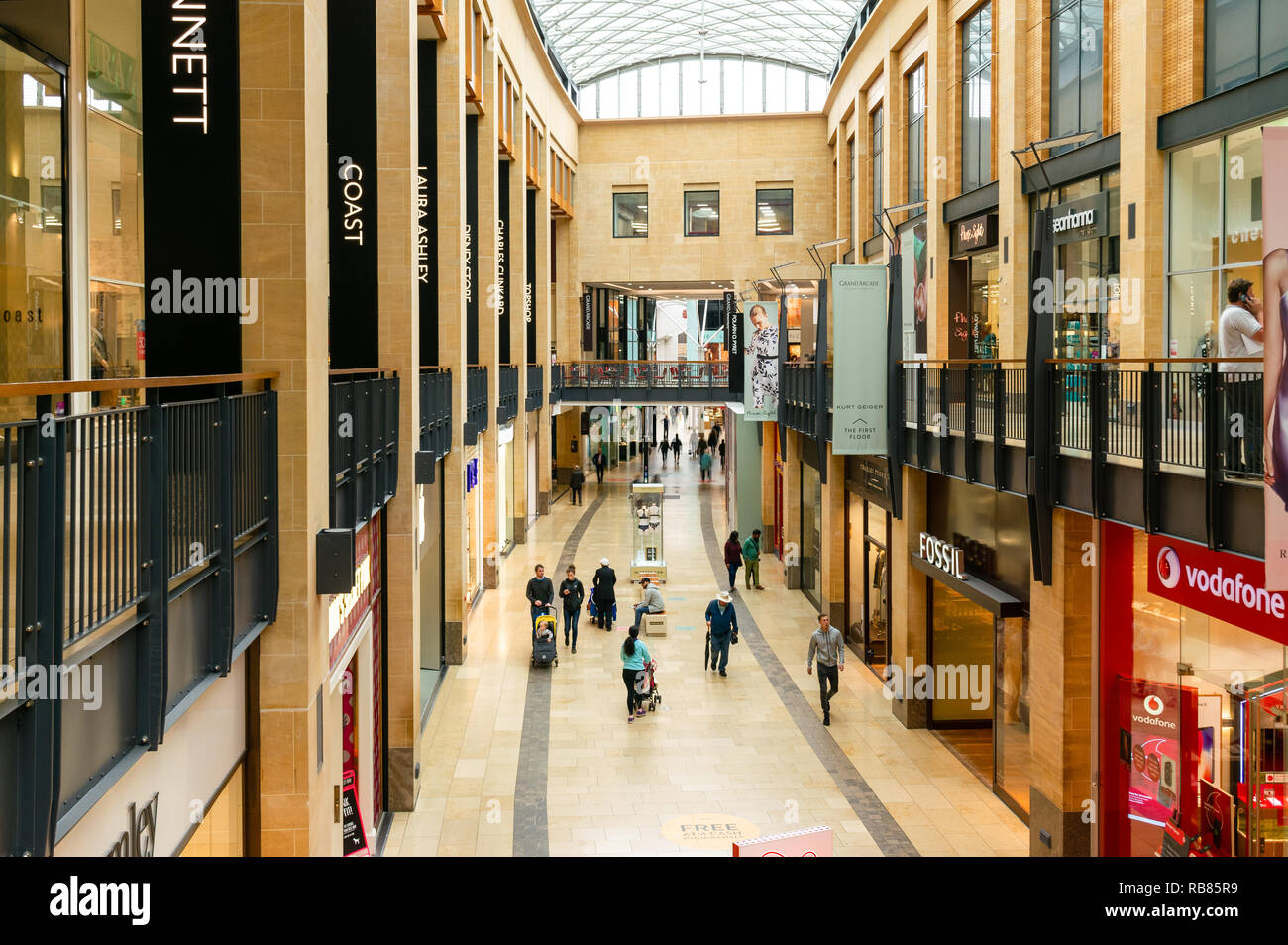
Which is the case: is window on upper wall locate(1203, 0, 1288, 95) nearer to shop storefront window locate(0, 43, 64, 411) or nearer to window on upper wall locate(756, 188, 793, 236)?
shop storefront window locate(0, 43, 64, 411)

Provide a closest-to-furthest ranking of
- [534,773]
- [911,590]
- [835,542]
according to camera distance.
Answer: [534,773] < [911,590] < [835,542]

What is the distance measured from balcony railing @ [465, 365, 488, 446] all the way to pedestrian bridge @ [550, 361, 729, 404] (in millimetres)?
15608

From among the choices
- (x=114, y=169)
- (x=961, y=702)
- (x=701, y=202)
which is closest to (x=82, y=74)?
(x=114, y=169)

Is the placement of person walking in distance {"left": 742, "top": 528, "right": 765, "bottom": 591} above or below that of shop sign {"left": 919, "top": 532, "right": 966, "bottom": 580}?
below

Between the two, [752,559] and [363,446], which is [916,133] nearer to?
[752,559]

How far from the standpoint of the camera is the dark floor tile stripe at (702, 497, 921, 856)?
480 inches

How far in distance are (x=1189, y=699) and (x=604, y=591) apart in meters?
14.1

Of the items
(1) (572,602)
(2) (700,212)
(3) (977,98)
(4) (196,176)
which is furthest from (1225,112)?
(2) (700,212)

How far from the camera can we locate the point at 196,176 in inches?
283

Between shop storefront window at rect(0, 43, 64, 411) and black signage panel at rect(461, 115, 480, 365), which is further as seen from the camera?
black signage panel at rect(461, 115, 480, 365)

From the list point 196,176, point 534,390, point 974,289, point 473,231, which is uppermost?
point 473,231

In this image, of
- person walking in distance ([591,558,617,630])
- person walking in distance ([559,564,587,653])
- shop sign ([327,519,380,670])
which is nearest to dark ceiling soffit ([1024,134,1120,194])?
shop sign ([327,519,380,670])
